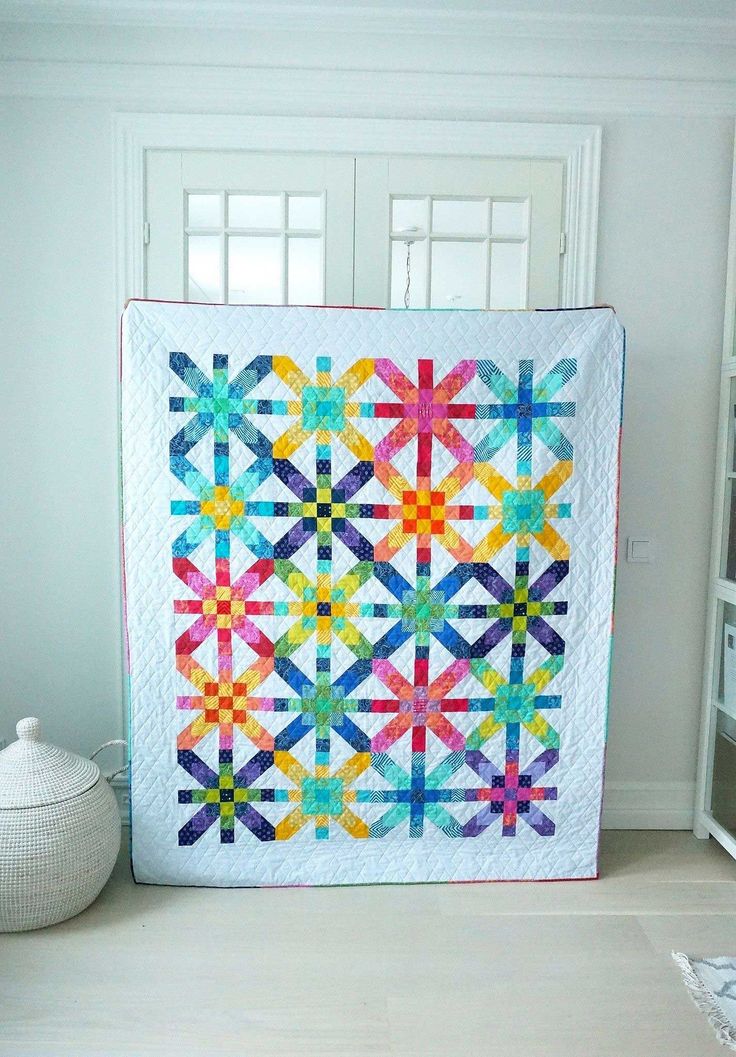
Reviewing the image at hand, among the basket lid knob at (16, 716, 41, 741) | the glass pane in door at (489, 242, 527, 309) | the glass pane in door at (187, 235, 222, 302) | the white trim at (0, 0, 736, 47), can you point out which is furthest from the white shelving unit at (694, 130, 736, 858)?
the basket lid knob at (16, 716, 41, 741)

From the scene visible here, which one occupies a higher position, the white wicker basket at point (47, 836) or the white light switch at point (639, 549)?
the white light switch at point (639, 549)

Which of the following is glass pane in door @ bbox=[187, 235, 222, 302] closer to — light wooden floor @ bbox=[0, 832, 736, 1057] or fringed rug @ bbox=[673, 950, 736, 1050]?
light wooden floor @ bbox=[0, 832, 736, 1057]

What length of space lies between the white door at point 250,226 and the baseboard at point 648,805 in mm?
1766

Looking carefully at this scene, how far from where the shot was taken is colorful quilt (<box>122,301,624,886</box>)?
2.30 m

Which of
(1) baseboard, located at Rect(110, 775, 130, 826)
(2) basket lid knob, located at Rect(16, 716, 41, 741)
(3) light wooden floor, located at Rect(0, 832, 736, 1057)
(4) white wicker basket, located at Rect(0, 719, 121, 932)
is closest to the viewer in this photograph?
(3) light wooden floor, located at Rect(0, 832, 736, 1057)

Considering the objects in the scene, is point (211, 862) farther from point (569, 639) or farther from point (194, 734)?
point (569, 639)

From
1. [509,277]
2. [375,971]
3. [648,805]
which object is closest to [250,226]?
[509,277]

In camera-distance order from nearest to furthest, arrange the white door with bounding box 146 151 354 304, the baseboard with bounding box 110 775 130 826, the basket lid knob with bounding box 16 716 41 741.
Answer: the basket lid knob with bounding box 16 716 41 741 → the white door with bounding box 146 151 354 304 → the baseboard with bounding box 110 775 130 826

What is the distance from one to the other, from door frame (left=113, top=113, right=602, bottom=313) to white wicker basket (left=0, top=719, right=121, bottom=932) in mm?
1302

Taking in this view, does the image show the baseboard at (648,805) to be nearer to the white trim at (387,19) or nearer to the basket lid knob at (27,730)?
the basket lid knob at (27,730)

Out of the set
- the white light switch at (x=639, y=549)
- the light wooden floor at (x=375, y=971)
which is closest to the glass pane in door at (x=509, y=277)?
the white light switch at (x=639, y=549)

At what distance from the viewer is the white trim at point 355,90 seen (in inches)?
97.2

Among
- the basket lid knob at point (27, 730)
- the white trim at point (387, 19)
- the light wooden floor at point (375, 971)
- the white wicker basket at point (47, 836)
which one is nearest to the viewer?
the light wooden floor at point (375, 971)

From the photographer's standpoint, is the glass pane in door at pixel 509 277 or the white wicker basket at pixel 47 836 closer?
the white wicker basket at pixel 47 836
